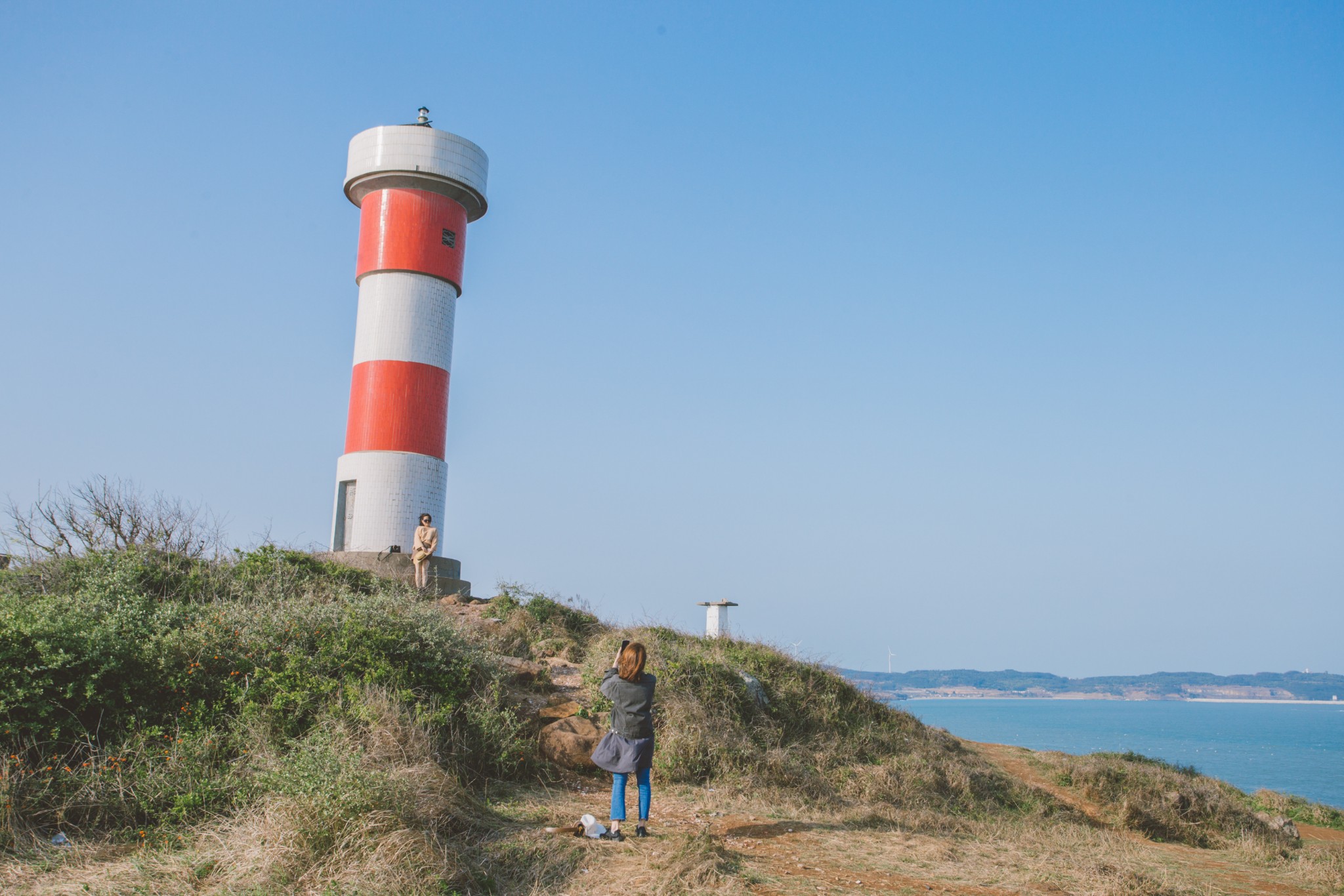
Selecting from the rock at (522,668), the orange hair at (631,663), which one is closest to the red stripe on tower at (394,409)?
the rock at (522,668)

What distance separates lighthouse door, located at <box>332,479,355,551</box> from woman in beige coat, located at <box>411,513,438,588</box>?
2351mm

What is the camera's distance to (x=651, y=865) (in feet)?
22.8

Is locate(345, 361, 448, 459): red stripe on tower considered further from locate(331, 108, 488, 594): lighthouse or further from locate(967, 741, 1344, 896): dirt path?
locate(967, 741, 1344, 896): dirt path

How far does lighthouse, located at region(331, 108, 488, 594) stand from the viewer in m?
17.9

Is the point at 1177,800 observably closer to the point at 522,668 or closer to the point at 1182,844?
the point at 1182,844

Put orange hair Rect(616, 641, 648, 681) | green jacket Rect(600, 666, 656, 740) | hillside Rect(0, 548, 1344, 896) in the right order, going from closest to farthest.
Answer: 1. hillside Rect(0, 548, 1344, 896)
2. green jacket Rect(600, 666, 656, 740)
3. orange hair Rect(616, 641, 648, 681)

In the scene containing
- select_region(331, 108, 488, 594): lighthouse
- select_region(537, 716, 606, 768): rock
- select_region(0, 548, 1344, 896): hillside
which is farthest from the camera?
select_region(331, 108, 488, 594): lighthouse

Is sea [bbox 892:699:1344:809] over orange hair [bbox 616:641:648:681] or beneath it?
beneath

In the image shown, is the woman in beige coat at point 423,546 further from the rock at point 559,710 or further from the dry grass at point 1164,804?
the dry grass at point 1164,804

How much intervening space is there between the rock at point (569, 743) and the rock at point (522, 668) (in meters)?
1.68

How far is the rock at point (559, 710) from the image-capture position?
11.3 metres

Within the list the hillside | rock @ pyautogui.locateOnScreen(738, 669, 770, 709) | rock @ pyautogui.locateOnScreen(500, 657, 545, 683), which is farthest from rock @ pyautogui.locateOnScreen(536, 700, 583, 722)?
rock @ pyautogui.locateOnScreen(738, 669, 770, 709)

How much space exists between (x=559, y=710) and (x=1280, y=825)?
12853 mm

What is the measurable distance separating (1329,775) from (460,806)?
69.8 m
